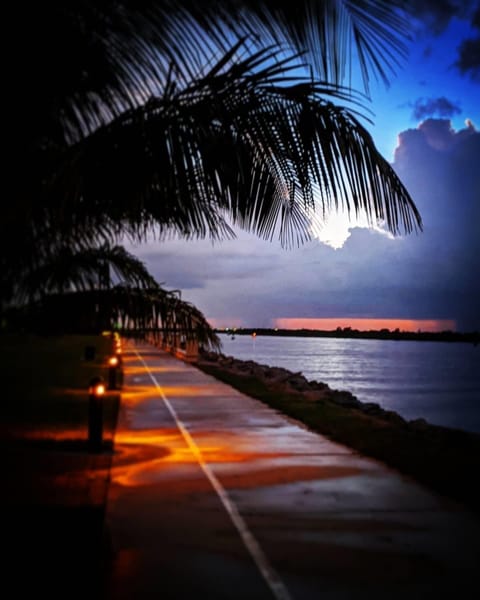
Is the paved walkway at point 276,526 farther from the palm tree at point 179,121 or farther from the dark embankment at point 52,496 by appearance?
the palm tree at point 179,121

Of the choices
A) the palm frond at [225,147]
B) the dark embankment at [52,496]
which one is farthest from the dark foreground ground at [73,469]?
the palm frond at [225,147]

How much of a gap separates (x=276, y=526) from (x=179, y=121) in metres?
3.81

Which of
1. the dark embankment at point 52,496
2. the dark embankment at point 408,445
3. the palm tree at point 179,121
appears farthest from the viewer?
the dark embankment at point 408,445

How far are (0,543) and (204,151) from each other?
3782mm

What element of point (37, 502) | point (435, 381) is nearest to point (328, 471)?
point (37, 502)

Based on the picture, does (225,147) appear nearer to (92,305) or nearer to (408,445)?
(92,305)

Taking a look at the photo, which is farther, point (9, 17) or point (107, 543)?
point (107, 543)

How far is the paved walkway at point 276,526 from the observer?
474 centimetres

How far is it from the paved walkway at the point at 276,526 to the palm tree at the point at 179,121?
238 cm

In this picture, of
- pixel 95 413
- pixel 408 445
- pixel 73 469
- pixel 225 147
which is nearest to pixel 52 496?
pixel 73 469

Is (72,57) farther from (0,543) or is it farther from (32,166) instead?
(0,543)

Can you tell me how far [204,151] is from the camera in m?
3.70

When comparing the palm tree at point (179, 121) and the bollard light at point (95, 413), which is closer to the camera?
the palm tree at point (179, 121)

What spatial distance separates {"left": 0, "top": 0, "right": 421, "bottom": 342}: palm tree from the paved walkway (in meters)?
2.38
